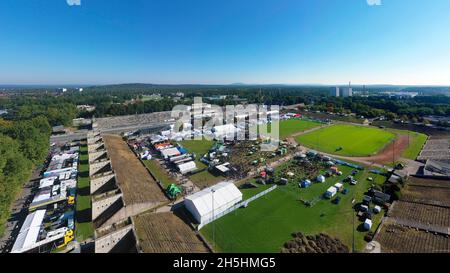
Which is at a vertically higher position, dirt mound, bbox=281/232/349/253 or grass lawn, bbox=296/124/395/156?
grass lawn, bbox=296/124/395/156

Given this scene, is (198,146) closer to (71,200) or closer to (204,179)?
(204,179)

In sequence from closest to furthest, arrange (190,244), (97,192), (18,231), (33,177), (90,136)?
(190,244) < (18,231) < (97,192) < (33,177) < (90,136)

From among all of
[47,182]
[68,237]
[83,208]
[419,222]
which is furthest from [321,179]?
[47,182]

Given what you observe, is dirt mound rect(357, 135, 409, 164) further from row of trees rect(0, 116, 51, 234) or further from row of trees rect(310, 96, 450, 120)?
row of trees rect(0, 116, 51, 234)

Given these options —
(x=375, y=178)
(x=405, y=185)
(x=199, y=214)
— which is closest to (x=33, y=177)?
(x=199, y=214)

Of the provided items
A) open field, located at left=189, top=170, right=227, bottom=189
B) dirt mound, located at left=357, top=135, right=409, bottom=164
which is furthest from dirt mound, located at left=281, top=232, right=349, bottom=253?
dirt mound, located at left=357, top=135, right=409, bottom=164
